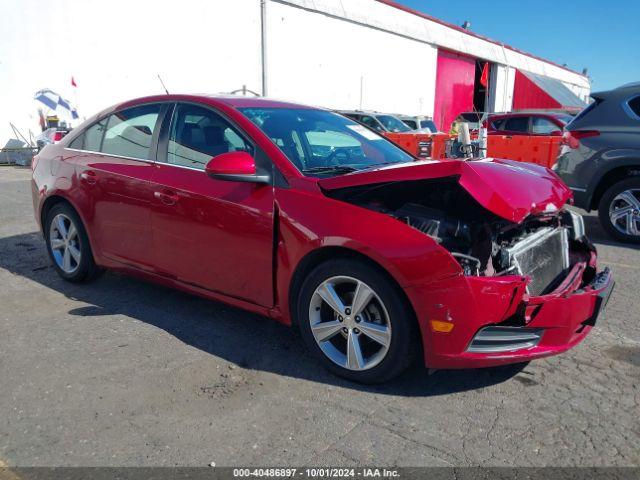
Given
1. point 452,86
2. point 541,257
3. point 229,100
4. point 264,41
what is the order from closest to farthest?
point 541,257 < point 229,100 < point 264,41 < point 452,86

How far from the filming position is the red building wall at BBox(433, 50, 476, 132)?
33.5 metres

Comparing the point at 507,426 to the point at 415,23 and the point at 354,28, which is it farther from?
the point at 415,23

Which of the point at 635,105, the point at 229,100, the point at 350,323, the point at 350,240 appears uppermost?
the point at 635,105

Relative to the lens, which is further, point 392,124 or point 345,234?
point 392,124

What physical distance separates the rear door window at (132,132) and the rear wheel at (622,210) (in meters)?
5.28

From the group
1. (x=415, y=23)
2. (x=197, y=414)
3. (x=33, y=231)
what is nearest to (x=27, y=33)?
(x=33, y=231)

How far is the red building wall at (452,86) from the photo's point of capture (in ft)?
110

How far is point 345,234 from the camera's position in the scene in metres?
2.88

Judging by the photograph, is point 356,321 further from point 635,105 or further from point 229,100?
point 635,105

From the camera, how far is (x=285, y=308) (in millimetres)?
3273

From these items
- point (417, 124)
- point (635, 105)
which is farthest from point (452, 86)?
point (635, 105)

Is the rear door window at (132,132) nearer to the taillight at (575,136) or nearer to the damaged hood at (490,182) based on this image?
the damaged hood at (490,182)

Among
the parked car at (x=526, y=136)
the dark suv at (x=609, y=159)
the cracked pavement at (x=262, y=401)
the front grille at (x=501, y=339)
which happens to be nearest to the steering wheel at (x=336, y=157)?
the cracked pavement at (x=262, y=401)

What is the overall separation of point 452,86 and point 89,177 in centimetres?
3351
